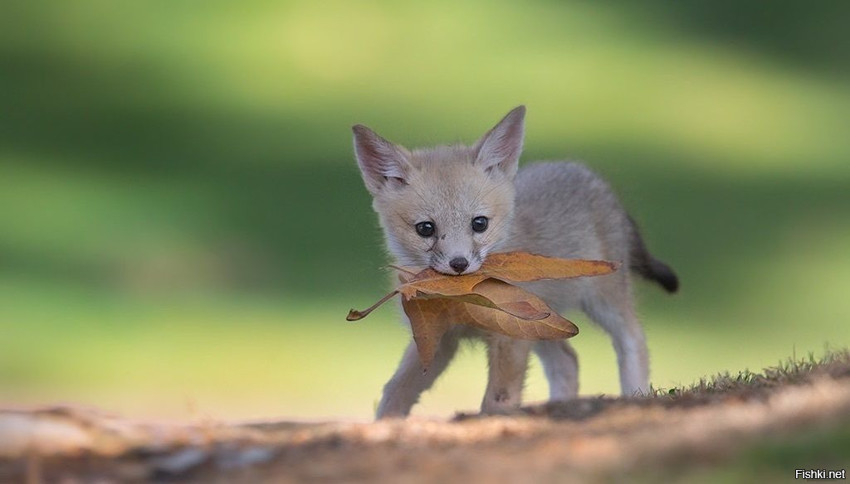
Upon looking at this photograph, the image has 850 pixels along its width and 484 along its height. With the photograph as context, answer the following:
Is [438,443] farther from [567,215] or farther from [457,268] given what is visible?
[567,215]

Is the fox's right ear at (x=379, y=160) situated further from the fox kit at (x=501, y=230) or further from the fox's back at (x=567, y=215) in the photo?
the fox's back at (x=567, y=215)

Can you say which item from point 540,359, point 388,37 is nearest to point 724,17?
point 388,37

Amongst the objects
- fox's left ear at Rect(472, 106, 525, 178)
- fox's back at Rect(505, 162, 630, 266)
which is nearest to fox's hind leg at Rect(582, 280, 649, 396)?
fox's back at Rect(505, 162, 630, 266)

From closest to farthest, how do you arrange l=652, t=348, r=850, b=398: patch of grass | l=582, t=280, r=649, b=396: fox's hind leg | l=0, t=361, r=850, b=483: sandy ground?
l=0, t=361, r=850, b=483: sandy ground → l=652, t=348, r=850, b=398: patch of grass → l=582, t=280, r=649, b=396: fox's hind leg

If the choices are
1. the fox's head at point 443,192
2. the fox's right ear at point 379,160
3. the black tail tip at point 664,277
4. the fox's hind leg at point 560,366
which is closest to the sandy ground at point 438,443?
the fox's head at point 443,192

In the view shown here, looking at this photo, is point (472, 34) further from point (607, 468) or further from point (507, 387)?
point (607, 468)

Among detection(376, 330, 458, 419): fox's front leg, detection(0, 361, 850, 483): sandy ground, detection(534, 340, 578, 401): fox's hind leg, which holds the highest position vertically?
detection(534, 340, 578, 401): fox's hind leg

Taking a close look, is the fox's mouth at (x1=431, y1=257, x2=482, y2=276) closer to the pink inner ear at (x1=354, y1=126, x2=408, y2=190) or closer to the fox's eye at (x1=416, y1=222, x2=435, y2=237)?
the fox's eye at (x1=416, y1=222, x2=435, y2=237)

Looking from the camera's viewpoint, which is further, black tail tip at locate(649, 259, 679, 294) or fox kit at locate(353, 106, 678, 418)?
black tail tip at locate(649, 259, 679, 294)
